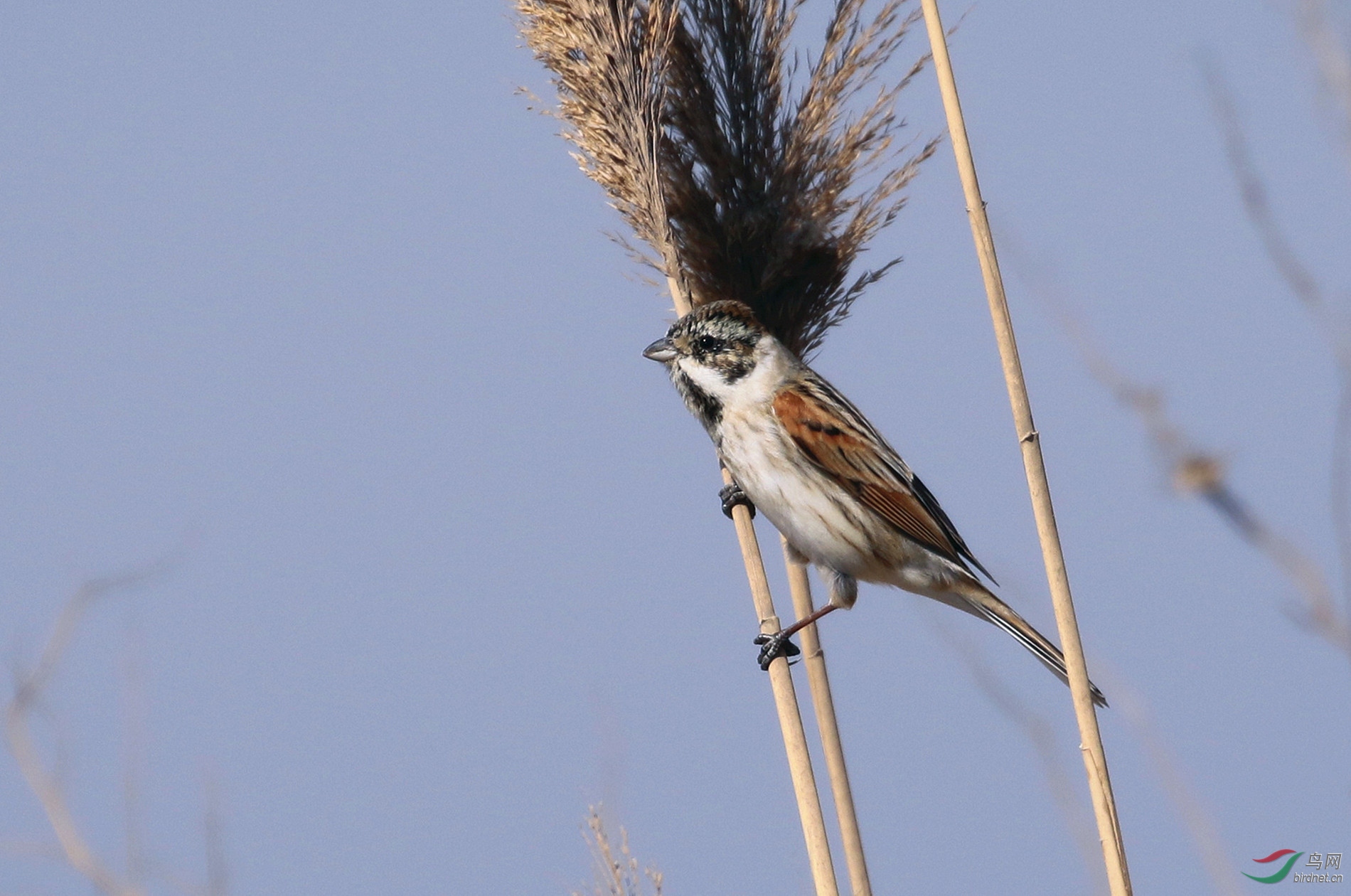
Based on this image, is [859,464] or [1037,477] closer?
[1037,477]

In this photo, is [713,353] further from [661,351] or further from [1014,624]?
[1014,624]

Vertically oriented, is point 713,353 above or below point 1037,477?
above

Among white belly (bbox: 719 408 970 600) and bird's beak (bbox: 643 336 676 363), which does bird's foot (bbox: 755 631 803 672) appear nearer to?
white belly (bbox: 719 408 970 600)

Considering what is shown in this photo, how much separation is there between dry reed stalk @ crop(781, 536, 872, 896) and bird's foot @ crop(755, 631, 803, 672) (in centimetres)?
7

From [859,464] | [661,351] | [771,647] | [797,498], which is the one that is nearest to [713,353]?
[661,351]

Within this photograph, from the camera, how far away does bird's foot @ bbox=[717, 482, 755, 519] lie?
132 inches

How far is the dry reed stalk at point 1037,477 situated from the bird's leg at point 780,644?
0.60 metres

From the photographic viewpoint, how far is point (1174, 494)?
167cm

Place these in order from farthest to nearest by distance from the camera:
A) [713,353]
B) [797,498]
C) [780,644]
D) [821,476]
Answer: [821,476] < [797,498] < [713,353] < [780,644]

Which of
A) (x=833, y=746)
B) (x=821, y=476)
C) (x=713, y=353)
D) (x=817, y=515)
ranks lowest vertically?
(x=833, y=746)

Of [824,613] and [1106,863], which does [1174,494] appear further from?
[824,613]

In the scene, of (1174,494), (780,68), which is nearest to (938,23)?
(780,68)

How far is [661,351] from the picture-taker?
3.29 meters

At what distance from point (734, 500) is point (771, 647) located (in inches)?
29.0
